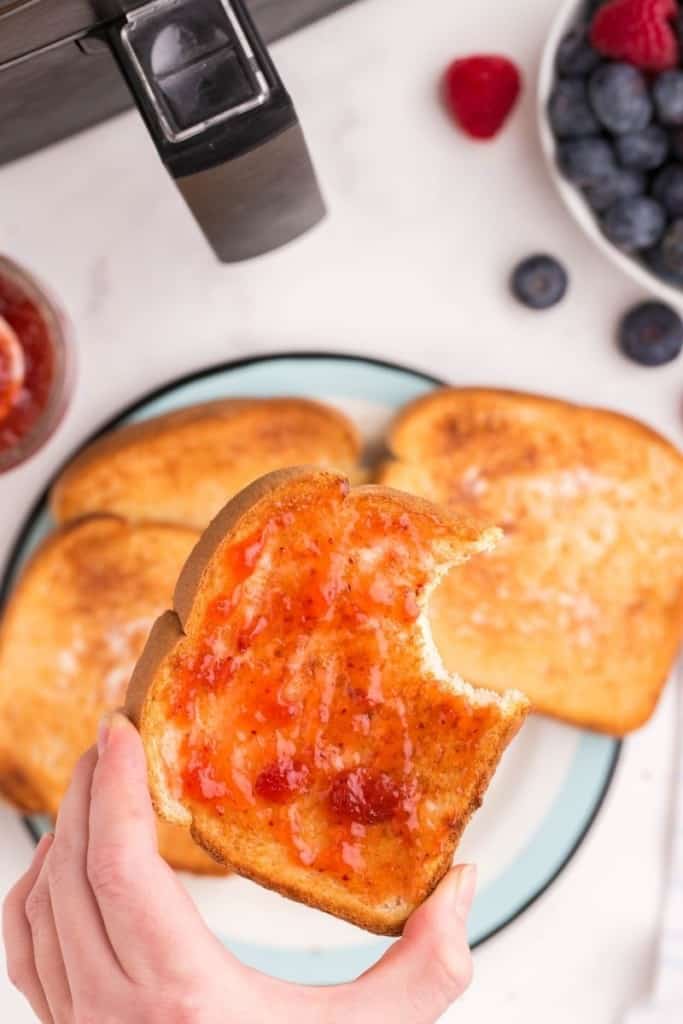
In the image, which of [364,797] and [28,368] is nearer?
[364,797]

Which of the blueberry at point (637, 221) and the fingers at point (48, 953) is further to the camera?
the blueberry at point (637, 221)

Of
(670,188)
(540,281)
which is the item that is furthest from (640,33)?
(540,281)

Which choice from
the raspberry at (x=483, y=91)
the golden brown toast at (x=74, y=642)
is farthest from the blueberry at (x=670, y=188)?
the golden brown toast at (x=74, y=642)

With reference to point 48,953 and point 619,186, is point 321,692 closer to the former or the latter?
point 48,953

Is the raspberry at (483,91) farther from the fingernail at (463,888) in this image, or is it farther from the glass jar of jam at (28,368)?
the fingernail at (463,888)

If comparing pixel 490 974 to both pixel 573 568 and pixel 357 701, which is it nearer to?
pixel 573 568

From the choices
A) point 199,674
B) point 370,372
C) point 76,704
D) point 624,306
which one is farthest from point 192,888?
point 624,306

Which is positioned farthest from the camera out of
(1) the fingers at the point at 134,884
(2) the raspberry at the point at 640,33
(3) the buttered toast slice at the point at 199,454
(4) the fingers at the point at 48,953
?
A: (3) the buttered toast slice at the point at 199,454
